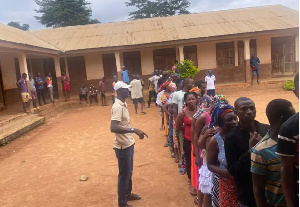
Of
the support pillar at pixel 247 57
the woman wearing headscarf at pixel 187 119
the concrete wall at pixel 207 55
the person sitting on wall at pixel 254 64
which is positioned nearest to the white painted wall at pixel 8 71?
the concrete wall at pixel 207 55

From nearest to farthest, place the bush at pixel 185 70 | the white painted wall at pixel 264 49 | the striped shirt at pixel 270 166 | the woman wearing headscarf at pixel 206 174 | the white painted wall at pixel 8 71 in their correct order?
the striped shirt at pixel 270 166 < the woman wearing headscarf at pixel 206 174 < the bush at pixel 185 70 < the white painted wall at pixel 8 71 < the white painted wall at pixel 264 49

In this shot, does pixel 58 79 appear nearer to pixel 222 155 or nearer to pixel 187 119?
pixel 187 119

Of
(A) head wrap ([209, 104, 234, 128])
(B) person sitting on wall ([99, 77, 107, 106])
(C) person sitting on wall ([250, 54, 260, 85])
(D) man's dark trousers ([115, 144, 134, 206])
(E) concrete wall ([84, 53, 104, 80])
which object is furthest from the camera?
(E) concrete wall ([84, 53, 104, 80])

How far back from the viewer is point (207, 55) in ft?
49.8

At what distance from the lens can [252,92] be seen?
13570 millimetres

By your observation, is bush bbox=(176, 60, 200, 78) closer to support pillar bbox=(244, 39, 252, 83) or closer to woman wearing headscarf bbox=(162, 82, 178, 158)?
woman wearing headscarf bbox=(162, 82, 178, 158)

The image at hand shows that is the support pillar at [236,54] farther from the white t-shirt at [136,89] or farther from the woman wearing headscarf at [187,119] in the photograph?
the woman wearing headscarf at [187,119]

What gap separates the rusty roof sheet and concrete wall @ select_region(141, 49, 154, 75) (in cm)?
114

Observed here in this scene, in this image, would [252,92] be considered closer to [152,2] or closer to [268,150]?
[268,150]

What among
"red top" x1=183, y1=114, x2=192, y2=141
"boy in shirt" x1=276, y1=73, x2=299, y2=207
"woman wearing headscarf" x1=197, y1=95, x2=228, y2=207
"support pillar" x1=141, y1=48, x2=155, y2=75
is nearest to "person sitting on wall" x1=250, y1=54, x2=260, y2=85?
"support pillar" x1=141, y1=48, x2=155, y2=75

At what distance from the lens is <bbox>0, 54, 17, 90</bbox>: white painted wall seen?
11867 mm

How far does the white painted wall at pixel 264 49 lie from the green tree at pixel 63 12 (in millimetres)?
21969

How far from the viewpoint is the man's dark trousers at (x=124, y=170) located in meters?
3.25

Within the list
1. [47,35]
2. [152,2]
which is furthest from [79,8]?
[47,35]
